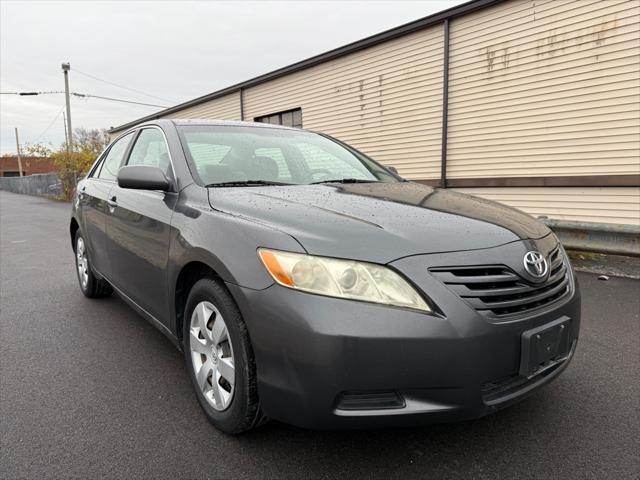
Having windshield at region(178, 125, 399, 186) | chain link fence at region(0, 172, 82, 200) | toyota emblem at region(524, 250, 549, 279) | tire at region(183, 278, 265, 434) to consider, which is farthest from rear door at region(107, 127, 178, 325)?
chain link fence at region(0, 172, 82, 200)

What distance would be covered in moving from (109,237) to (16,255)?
4871mm

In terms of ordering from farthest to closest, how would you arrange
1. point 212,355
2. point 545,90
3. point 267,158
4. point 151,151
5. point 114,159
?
point 545,90
point 114,159
point 151,151
point 267,158
point 212,355

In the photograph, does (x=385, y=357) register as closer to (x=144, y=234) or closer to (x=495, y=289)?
(x=495, y=289)

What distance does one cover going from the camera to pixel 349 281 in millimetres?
1687

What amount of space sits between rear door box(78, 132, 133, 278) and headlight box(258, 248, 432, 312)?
92.8 inches

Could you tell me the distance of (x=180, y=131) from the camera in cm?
290

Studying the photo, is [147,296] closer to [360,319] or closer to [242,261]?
[242,261]

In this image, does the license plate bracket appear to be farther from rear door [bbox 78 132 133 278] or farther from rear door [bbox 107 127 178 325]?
rear door [bbox 78 132 133 278]

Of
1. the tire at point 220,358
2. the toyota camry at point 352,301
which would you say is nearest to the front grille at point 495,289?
the toyota camry at point 352,301

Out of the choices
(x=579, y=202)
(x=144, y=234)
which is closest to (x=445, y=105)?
(x=579, y=202)

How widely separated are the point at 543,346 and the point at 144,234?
2.23 m

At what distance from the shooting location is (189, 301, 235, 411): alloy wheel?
2.04m

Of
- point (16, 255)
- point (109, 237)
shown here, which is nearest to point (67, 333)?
point (109, 237)

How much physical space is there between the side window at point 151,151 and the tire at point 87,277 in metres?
1.32
